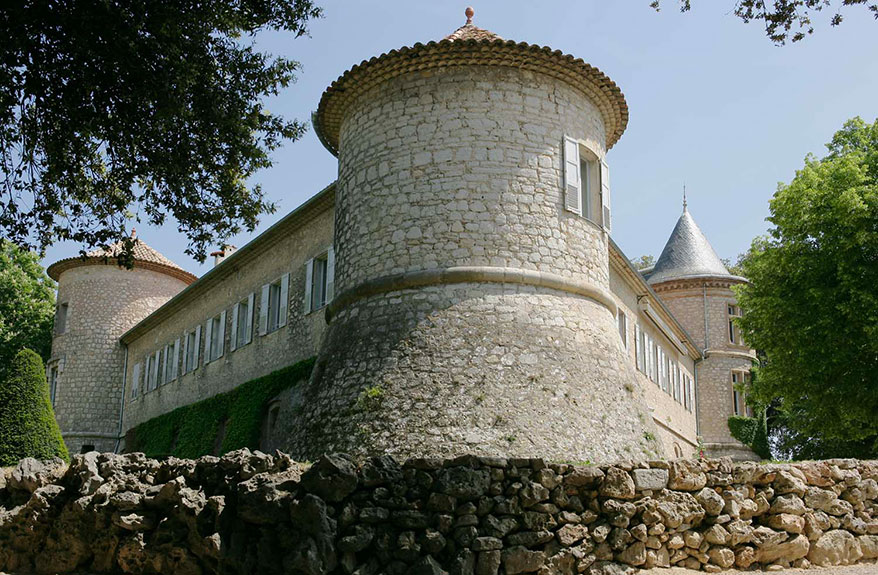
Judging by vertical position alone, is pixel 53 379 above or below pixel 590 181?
below

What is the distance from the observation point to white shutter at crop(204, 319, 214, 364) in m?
26.6

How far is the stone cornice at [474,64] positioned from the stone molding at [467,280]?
11.2ft

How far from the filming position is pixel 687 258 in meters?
39.0

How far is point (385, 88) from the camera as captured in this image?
576 inches

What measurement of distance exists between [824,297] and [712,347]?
61.3 feet

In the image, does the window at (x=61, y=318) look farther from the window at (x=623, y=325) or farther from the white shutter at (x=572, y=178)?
the white shutter at (x=572, y=178)

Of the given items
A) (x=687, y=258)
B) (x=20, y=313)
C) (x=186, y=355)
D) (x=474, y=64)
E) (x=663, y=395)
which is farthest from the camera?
(x=20, y=313)

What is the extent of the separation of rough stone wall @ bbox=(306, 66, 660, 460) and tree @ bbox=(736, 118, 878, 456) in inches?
288

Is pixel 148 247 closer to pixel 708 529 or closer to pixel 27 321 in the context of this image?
pixel 27 321

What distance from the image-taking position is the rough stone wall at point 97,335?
35.2 meters

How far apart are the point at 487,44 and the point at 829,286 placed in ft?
35.8

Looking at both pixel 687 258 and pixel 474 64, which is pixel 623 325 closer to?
pixel 474 64

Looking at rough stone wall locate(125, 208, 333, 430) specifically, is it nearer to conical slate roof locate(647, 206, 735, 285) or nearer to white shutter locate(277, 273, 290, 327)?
white shutter locate(277, 273, 290, 327)

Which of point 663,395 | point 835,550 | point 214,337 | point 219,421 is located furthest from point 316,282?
point 663,395
